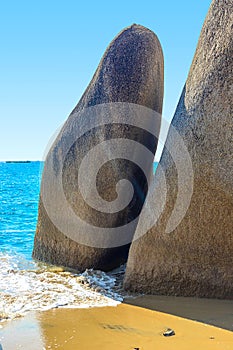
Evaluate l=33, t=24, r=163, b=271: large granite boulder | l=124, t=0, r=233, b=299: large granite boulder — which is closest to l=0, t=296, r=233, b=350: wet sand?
l=124, t=0, r=233, b=299: large granite boulder

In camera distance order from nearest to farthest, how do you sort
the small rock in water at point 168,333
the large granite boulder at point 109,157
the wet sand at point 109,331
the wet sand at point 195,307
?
the wet sand at point 109,331
the small rock in water at point 168,333
the wet sand at point 195,307
the large granite boulder at point 109,157

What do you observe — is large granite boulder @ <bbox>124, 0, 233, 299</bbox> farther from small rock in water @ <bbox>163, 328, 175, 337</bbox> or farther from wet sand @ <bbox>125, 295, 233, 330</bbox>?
small rock in water @ <bbox>163, 328, 175, 337</bbox>

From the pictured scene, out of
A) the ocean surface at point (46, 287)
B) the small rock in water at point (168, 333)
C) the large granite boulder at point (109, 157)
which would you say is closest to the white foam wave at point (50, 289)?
the ocean surface at point (46, 287)

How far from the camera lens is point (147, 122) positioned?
844cm

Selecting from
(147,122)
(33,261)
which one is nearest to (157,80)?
(147,122)

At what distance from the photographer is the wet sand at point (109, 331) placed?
5234 millimetres

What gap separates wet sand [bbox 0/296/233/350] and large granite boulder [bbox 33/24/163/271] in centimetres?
202

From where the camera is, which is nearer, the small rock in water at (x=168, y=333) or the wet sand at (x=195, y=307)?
the small rock in water at (x=168, y=333)

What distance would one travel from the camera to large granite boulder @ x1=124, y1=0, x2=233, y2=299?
662cm

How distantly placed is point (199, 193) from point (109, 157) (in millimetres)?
1889

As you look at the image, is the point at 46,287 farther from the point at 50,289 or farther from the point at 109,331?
the point at 109,331

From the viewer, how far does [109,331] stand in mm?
5633

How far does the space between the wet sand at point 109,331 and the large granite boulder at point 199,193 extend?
2.03ft

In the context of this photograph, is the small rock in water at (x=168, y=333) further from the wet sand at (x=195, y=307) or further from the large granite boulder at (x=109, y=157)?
the large granite boulder at (x=109, y=157)
